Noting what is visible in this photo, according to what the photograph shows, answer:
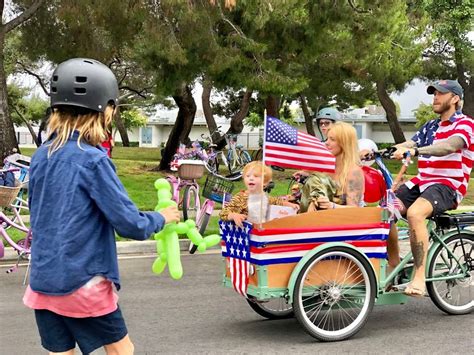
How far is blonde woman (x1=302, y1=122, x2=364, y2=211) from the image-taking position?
5.21 metres

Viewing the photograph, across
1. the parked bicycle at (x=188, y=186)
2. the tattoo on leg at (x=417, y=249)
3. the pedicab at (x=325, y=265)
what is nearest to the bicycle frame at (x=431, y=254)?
the pedicab at (x=325, y=265)

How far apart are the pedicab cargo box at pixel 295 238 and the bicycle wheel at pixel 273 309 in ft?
2.22

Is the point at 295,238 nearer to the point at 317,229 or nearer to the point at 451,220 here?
the point at 317,229

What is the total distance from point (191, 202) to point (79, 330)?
277 inches

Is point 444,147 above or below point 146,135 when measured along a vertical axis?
above

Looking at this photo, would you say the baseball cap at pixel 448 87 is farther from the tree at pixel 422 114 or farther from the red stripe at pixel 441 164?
the tree at pixel 422 114

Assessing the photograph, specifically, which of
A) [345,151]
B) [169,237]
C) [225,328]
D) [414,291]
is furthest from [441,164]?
[169,237]

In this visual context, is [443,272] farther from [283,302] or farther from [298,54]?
[298,54]

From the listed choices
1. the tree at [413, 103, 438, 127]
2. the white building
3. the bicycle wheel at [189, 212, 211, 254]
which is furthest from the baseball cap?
the tree at [413, 103, 438, 127]

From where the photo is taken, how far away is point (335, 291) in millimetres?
5047

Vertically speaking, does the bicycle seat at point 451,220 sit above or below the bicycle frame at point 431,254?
above

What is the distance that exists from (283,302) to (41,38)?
15.4 m

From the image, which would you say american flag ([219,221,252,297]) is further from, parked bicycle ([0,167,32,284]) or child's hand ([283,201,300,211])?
parked bicycle ([0,167,32,284])

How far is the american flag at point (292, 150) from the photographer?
16.0 feet
